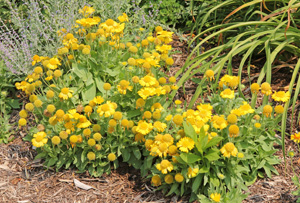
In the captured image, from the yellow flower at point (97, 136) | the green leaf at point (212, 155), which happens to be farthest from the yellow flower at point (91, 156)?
the green leaf at point (212, 155)

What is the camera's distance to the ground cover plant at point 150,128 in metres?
2.46

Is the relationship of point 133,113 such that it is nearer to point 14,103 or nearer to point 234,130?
point 234,130

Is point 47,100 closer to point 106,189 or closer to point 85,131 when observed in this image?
point 85,131

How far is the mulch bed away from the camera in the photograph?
2676mm

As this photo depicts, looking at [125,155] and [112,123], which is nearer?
[112,123]

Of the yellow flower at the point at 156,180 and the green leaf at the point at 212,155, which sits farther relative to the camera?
the yellow flower at the point at 156,180

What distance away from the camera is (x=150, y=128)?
258 centimetres

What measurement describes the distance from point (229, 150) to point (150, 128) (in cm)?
58

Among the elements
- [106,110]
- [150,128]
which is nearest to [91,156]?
[106,110]

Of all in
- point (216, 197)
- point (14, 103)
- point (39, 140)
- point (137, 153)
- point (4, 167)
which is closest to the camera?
point (216, 197)

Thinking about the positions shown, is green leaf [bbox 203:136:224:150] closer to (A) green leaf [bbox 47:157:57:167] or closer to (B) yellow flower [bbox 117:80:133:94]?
(B) yellow flower [bbox 117:80:133:94]

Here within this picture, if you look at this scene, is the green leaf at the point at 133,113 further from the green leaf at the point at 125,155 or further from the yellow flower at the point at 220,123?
the yellow flower at the point at 220,123

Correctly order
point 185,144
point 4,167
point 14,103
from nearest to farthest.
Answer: point 185,144 < point 4,167 < point 14,103

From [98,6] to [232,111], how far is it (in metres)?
2.12
